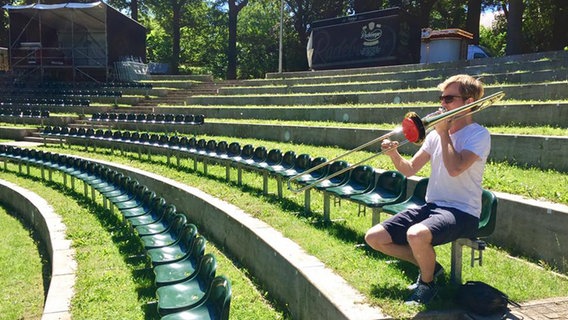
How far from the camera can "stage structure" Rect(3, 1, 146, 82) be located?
79.0ft

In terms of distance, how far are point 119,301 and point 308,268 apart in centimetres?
205

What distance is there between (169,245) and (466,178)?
122 inches

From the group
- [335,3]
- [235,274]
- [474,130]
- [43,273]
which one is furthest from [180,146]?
[335,3]

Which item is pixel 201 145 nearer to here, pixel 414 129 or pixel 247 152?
pixel 247 152

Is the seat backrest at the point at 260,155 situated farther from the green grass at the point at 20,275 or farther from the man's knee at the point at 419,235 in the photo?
the man's knee at the point at 419,235

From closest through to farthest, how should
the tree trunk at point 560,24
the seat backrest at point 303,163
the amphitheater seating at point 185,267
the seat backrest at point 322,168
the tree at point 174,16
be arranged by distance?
1. the amphitheater seating at point 185,267
2. the seat backrest at point 322,168
3. the seat backrest at point 303,163
4. the tree trunk at point 560,24
5. the tree at point 174,16

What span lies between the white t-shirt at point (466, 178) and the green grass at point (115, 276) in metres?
1.90

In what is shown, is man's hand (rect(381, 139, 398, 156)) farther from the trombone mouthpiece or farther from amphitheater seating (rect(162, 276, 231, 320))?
amphitheater seating (rect(162, 276, 231, 320))

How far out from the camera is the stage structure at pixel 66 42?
2409 cm

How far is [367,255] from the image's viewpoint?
14.1 ft

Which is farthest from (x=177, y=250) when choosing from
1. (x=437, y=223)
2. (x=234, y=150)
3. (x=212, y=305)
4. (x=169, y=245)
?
(x=234, y=150)

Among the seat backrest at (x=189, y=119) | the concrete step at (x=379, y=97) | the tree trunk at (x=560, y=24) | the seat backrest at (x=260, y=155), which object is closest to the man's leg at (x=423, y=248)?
the seat backrest at (x=260, y=155)

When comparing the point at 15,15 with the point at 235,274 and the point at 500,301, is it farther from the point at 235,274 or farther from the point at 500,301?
the point at 500,301

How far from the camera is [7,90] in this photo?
23.3 m
